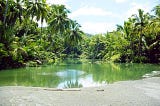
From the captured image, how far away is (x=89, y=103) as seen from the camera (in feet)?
35.7

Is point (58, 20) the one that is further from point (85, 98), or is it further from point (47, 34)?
point (85, 98)

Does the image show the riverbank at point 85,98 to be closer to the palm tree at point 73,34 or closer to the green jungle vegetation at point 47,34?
the green jungle vegetation at point 47,34

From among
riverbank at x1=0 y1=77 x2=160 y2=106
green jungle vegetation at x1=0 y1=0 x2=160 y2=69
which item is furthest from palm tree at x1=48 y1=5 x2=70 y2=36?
riverbank at x1=0 y1=77 x2=160 y2=106

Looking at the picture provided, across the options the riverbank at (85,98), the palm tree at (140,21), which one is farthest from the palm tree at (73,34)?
the riverbank at (85,98)

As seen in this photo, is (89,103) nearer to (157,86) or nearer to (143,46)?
(157,86)

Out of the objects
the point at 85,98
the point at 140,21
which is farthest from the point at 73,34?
the point at 85,98

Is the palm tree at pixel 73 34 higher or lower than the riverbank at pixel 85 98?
higher

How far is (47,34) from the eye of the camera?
66.9m

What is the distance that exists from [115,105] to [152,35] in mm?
41979

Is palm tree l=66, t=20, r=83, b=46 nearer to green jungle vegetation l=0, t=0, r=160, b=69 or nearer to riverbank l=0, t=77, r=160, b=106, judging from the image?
green jungle vegetation l=0, t=0, r=160, b=69

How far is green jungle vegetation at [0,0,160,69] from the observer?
1337 inches

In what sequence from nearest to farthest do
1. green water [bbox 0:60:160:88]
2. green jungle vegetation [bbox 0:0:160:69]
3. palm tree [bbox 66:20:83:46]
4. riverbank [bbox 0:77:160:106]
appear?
riverbank [bbox 0:77:160:106] → green water [bbox 0:60:160:88] → green jungle vegetation [bbox 0:0:160:69] → palm tree [bbox 66:20:83:46]

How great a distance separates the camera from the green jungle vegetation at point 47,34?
34.0 meters

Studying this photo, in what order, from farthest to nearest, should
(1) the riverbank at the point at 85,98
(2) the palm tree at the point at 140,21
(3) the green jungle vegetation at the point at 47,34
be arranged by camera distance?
(2) the palm tree at the point at 140,21
(3) the green jungle vegetation at the point at 47,34
(1) the riverbank at the point at 85,98
